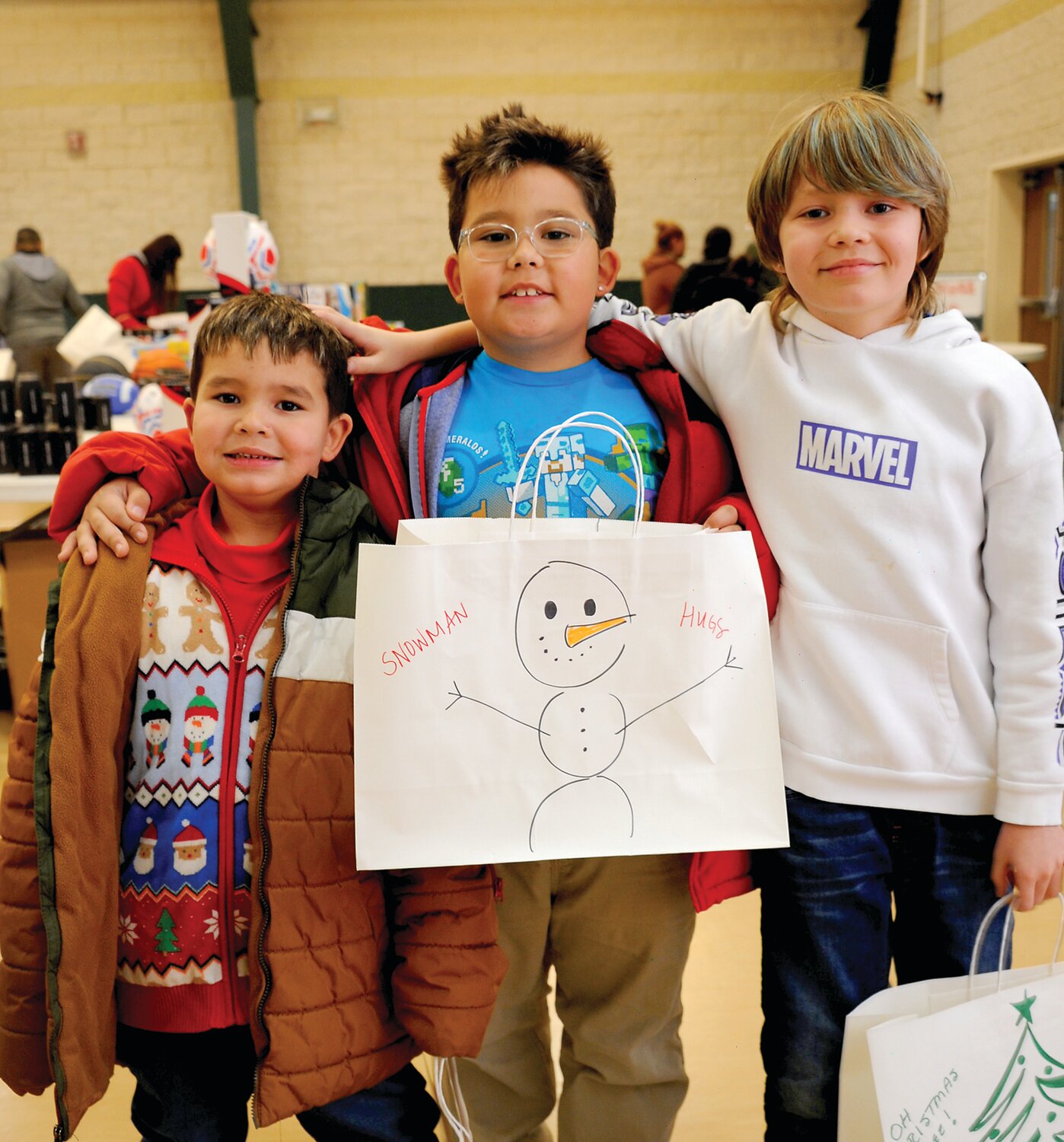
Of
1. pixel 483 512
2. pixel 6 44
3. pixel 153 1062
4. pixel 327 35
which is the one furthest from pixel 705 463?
pixel 6 44

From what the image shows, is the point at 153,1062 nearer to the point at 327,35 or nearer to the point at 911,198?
the point at 911,198

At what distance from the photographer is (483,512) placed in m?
1.33

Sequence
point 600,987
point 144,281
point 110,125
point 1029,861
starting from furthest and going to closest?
1. point 110,125
2. point 144,281
3. point 600,987
4. point 1029,861

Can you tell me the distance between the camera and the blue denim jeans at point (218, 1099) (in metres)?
1.21

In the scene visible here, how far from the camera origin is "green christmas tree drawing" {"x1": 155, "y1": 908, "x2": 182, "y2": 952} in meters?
1.16

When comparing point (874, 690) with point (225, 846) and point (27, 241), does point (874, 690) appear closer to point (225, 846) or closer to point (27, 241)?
point (225, 846)

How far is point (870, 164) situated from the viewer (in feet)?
3.86

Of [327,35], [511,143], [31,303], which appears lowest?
[511,143]

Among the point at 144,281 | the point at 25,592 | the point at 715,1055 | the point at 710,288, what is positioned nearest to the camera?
the point at 715,1055

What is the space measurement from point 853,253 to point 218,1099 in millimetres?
1225

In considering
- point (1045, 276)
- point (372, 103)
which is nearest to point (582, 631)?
point (1045, 276)

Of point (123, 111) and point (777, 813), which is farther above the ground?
point (123, 111)

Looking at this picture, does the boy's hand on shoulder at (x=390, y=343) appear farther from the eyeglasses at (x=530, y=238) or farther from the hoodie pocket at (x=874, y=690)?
the hoodie pocket at (x=874, y=690)

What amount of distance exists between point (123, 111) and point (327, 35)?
1.72 metres
